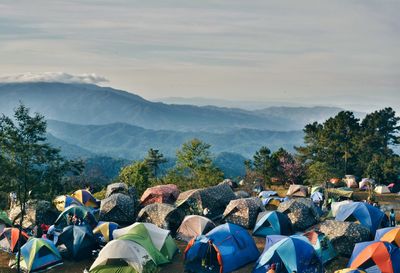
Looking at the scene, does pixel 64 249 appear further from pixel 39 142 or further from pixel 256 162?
pixel 256 162

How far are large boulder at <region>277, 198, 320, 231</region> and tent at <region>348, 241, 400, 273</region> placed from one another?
7.68m

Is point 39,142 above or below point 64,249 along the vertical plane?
above

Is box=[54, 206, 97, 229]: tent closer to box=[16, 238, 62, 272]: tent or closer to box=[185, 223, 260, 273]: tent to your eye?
box=[16, 238, 62, 272]: tent

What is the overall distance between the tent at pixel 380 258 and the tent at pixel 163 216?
10.4m

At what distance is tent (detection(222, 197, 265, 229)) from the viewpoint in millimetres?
26250

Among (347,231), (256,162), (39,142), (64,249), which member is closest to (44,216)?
(64,249)

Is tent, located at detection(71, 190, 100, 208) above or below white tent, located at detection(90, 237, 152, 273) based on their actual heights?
below

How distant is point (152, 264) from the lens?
61.3 ft

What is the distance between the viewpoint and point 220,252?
63.1 ft

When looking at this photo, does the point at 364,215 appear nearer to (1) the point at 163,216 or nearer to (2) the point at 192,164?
(1) the point at 163,216

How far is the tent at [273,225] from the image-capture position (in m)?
24.1

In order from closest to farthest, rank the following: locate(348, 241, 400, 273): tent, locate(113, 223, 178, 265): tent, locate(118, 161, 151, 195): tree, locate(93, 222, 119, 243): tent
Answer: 1. locate(348, 241, 400, 273): tent
2. locate(113, 223, 178, 265): tent
3. locate(93, 222, 119, 243): tent
4. locate(118, 161, 151, 195): tree

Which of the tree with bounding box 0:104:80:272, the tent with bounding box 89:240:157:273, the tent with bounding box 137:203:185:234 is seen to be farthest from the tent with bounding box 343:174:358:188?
the tree with bounding box 0:104:80:272

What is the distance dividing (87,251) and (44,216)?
6345 mm
